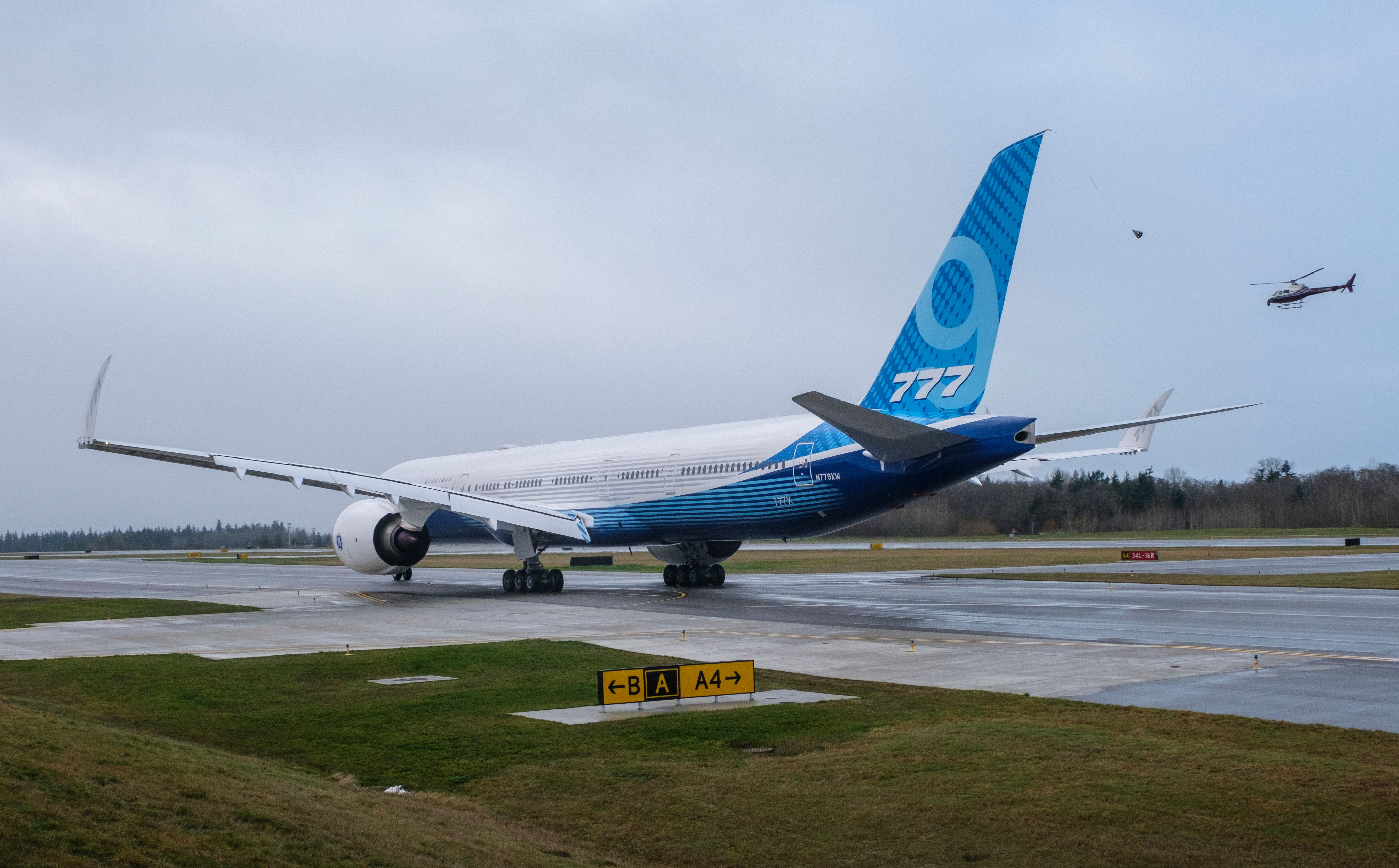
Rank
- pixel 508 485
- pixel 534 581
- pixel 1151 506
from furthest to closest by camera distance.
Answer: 1. pixel 1151 506
2. pixel 508 485
3. pixel 534 581

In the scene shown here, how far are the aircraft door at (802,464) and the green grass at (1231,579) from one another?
34.4 ft

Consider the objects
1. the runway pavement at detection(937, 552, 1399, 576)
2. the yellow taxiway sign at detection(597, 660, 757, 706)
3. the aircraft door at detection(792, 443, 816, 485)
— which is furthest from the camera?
the runway pavement at detection(937, 552, 1399, 576)

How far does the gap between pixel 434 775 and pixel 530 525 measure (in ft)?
73.3

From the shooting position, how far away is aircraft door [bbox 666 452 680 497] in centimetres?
3030

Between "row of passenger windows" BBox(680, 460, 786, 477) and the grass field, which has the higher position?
"row of passenger windows" BBox(680, 460, 786, 477)

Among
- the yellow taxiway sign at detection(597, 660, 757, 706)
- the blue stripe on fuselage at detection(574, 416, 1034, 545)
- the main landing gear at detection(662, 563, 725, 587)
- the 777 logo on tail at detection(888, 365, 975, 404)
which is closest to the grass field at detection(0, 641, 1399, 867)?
the yellow taxiway sign at detection(597, 660, 757, 706)

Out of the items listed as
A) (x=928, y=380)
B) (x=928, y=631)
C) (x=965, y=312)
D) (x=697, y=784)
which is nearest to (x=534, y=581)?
(x=928, y=380)

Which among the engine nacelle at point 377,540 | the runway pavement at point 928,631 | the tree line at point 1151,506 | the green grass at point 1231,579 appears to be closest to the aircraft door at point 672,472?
the runway pavement at point 928,631

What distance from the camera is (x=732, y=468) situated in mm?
28594

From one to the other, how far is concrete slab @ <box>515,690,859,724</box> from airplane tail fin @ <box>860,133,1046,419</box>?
12606mm

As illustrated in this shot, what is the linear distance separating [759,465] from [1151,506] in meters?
87.9

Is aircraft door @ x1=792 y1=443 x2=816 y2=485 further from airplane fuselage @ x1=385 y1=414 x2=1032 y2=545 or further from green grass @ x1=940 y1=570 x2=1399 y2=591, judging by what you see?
green grass @ x1=940 y1=570 x2=1399 y2=591

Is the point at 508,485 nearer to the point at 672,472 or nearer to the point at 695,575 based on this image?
the point at 695,575

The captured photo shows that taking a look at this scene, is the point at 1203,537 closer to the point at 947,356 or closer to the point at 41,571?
the point at 947,356
